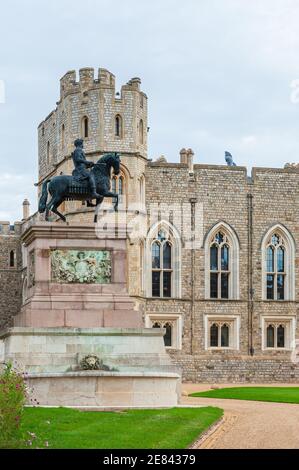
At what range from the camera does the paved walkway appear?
54.5ft

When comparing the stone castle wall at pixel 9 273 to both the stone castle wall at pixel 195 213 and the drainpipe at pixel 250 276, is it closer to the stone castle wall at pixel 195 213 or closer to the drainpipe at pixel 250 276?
the stone castle wall at pixel 195 213

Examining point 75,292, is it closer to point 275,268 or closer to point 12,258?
point 275,268

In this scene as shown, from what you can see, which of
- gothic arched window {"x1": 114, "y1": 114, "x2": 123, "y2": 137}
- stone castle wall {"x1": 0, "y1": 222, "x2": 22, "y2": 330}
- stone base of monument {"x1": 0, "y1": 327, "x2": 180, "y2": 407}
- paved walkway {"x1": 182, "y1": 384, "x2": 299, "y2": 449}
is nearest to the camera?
paved walkway {"x1": 182, "y1": 384, "x2": 299, "y2": 449}

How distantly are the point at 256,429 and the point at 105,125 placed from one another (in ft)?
104

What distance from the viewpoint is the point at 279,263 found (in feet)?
169

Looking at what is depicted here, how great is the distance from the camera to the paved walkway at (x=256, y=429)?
16.6m

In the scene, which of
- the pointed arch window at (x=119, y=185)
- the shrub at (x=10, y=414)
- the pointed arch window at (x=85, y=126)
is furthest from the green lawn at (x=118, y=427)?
the pointed arch window at (x=85, y=126)

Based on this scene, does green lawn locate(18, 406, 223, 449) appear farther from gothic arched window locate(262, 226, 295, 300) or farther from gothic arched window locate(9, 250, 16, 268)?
gothic arched window locate(9, 250, 16, 268)

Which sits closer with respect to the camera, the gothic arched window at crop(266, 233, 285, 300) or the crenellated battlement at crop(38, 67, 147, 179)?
the crenellated battlement at crop(38, 67, 147, 179)

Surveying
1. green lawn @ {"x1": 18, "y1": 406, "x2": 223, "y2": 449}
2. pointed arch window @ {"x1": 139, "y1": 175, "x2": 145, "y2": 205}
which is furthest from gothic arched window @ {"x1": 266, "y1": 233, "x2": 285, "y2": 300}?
green lawn @ {"x1": 18, "y1": 406, "x2": 223, "y2": 449}

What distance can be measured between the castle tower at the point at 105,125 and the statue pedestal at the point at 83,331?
2217cm

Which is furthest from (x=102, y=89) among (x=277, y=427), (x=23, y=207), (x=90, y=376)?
(x=277, y=427)

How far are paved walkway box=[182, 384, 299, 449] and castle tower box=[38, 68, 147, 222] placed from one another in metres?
24.1
